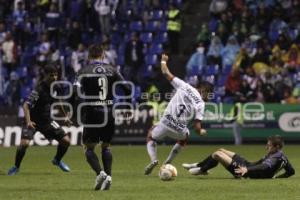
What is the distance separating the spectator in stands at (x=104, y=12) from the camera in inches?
1373

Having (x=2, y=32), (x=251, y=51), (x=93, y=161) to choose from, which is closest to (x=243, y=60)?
(x=251, y=51)

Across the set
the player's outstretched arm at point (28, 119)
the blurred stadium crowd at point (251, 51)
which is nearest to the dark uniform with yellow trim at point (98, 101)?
the player's outstretched arm at point (28, 119)

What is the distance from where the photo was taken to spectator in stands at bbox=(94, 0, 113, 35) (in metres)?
34.9

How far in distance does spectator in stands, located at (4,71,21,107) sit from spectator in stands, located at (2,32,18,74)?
2.61 ft

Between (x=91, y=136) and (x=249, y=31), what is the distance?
19.7 metres

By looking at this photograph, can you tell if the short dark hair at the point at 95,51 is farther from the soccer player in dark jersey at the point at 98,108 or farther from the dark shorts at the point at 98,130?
the dark shorts at the point at 98,130

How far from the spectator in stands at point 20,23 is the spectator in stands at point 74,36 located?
2000mm

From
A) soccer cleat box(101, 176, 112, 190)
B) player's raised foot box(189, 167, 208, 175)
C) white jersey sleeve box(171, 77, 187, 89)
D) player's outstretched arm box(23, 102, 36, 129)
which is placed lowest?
player's raised foot box(189, 167, 208, 175)

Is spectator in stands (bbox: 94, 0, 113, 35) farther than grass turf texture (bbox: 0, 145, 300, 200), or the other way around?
spectator in stands (bbox: 94, 0, 113, 35)

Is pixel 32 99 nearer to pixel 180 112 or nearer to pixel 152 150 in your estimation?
pixel 152 150

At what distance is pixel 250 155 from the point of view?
24.1m

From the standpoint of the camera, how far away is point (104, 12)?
3494 centimetres

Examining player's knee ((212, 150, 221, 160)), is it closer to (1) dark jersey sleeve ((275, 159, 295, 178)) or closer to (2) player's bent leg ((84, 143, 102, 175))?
(1) dark jersey sleeve ((275, 159, 295, 178))

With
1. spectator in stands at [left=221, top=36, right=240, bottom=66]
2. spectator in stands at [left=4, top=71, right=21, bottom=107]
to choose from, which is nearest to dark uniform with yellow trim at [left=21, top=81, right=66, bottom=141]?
spectator in stands at [left=4, top=71, right=21, bottom=107]
